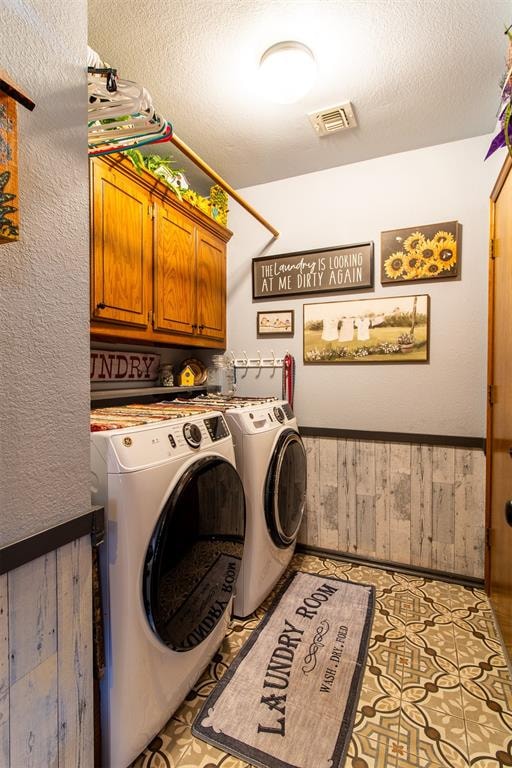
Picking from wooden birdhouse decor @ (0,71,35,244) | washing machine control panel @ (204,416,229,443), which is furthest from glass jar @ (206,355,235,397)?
wooden birdhouse decor @ (0,71,35,244)

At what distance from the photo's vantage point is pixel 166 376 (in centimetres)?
252

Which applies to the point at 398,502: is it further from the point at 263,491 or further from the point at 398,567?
the point at 263,491

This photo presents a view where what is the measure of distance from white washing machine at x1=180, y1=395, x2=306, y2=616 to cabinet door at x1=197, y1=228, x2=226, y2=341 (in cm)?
68

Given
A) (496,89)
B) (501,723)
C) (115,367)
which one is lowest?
(501,723)

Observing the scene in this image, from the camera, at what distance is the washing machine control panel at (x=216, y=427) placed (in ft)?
5.04

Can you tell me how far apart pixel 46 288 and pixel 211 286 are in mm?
1779

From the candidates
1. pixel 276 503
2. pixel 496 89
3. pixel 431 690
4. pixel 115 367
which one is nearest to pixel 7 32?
pixel 115 367

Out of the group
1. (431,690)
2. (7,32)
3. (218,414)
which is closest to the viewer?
(7,32)

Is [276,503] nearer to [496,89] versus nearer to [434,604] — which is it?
[434,604]

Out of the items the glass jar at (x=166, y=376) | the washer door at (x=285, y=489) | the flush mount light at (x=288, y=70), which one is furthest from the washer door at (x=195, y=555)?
the flush mount light at (x=288, y=70)

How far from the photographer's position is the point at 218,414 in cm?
165

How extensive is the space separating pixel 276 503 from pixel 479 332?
5.08ft

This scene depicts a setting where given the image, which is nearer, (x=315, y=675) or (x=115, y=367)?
(x=315, y=675)

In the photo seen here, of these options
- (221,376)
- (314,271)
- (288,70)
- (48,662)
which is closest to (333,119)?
(288,70)
